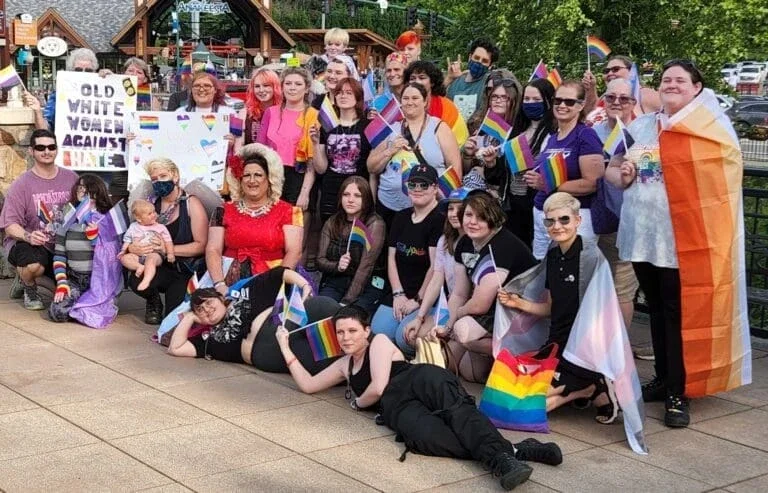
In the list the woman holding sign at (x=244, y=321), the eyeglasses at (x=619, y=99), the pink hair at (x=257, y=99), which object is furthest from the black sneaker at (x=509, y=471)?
the pink hair at (x=257, y=99)

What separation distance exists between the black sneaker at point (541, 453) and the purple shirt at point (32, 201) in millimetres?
4824

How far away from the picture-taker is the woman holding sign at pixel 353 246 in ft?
25.9

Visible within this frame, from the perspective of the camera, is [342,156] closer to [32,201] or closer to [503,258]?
[503,258]

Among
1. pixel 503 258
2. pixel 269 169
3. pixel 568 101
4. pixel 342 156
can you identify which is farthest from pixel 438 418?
pixel 342 156

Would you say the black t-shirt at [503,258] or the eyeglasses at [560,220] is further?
the black t-shirt at [503,258]

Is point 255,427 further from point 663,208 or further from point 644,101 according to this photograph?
point 644,101

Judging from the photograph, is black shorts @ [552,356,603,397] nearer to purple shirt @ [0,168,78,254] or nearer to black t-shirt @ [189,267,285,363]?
black t-shirt @ [189,267,285,363]

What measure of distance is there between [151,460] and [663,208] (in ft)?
9.76

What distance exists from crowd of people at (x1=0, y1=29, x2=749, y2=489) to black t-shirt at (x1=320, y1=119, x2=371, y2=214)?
2 cm

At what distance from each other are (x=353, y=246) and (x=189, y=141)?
6.80ft

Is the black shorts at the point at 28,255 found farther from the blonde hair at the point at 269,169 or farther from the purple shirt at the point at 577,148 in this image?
the purple shirt at the point at 577,148

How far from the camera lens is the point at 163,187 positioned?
8.43 meters

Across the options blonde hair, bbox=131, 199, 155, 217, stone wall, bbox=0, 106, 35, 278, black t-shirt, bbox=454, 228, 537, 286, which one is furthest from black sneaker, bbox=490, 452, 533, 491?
stone wall, bbox=0, 106, 35, 278

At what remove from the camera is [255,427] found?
595 cm
